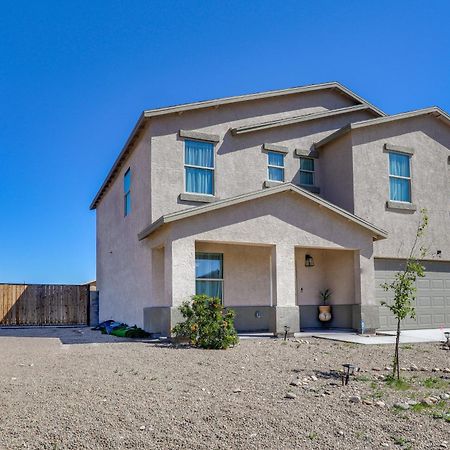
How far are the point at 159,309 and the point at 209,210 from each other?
10.9 feet

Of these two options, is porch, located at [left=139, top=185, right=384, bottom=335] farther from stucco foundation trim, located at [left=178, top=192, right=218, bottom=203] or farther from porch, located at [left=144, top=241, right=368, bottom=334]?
stucco foundation trim, located at [left=178, top=192, right=218, bottom=203]

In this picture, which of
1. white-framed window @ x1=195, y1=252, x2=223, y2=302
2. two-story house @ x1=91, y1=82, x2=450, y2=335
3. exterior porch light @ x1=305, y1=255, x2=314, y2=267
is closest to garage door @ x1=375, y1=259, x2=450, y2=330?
two-story house @ x1=91, y1=82, x2=450, y2=335

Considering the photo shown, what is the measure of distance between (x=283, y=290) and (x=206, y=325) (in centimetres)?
308

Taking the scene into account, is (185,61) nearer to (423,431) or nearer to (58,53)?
(58,53)

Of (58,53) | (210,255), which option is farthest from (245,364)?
(58,53)

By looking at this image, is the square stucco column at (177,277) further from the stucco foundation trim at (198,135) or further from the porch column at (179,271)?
the stucco foundation trim at (198,135)

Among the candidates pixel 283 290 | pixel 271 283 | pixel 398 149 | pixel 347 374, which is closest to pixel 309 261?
pixel 271 283

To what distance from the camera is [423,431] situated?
5.58m

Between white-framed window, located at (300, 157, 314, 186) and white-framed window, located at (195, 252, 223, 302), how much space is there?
4.41 m

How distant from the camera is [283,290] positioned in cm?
1409

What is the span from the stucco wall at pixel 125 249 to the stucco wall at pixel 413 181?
280 inches

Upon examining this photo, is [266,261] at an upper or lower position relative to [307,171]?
lower

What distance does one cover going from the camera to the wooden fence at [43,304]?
24969 millimetres

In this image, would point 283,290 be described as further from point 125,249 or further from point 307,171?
point 125,249
